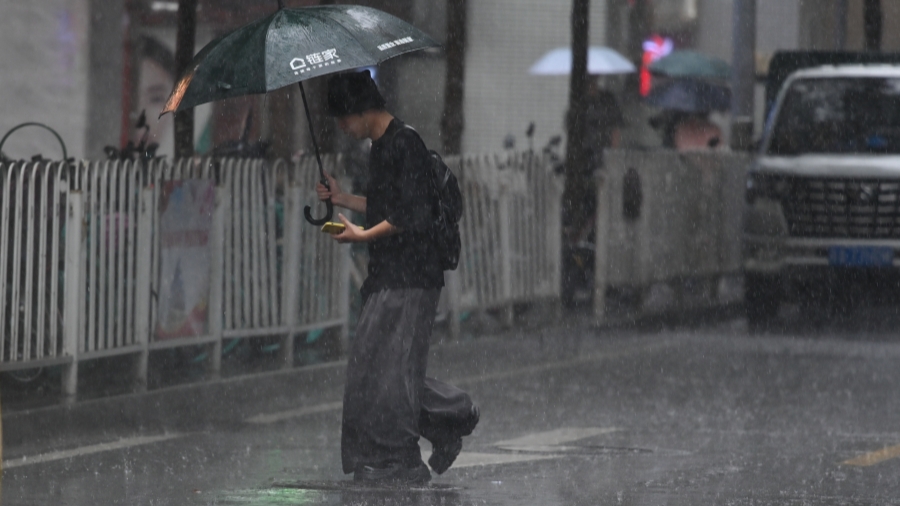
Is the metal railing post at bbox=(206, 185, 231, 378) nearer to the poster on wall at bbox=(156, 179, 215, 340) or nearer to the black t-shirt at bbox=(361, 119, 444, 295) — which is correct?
the poster on wall at bbox=(156, 179, 215, 340)

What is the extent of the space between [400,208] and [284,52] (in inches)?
27.2

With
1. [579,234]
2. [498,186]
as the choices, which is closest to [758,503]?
[498,186]

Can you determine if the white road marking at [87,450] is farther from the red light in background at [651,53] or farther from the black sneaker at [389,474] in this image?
the red light in background at [651,53]

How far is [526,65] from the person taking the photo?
2711 centimetres

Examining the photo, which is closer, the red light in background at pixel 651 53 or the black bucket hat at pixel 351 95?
the black bucket hat at pixel 351 95

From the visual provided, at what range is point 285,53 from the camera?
6.30m

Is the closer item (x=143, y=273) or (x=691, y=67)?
(x=143, y=273)

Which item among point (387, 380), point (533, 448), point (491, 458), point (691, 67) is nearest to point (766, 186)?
point (533, 448)

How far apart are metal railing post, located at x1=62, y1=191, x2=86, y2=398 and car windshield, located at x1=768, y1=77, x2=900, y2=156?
22.4 feet

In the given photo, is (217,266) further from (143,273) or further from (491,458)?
(491,458)

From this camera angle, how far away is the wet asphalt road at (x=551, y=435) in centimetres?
677

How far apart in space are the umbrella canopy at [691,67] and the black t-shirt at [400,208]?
19.4 meters

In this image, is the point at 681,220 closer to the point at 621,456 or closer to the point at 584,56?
the point at 584,56

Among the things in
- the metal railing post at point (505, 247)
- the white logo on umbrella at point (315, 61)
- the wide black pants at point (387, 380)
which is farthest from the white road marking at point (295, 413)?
the metal railing post at point (505, 247)
